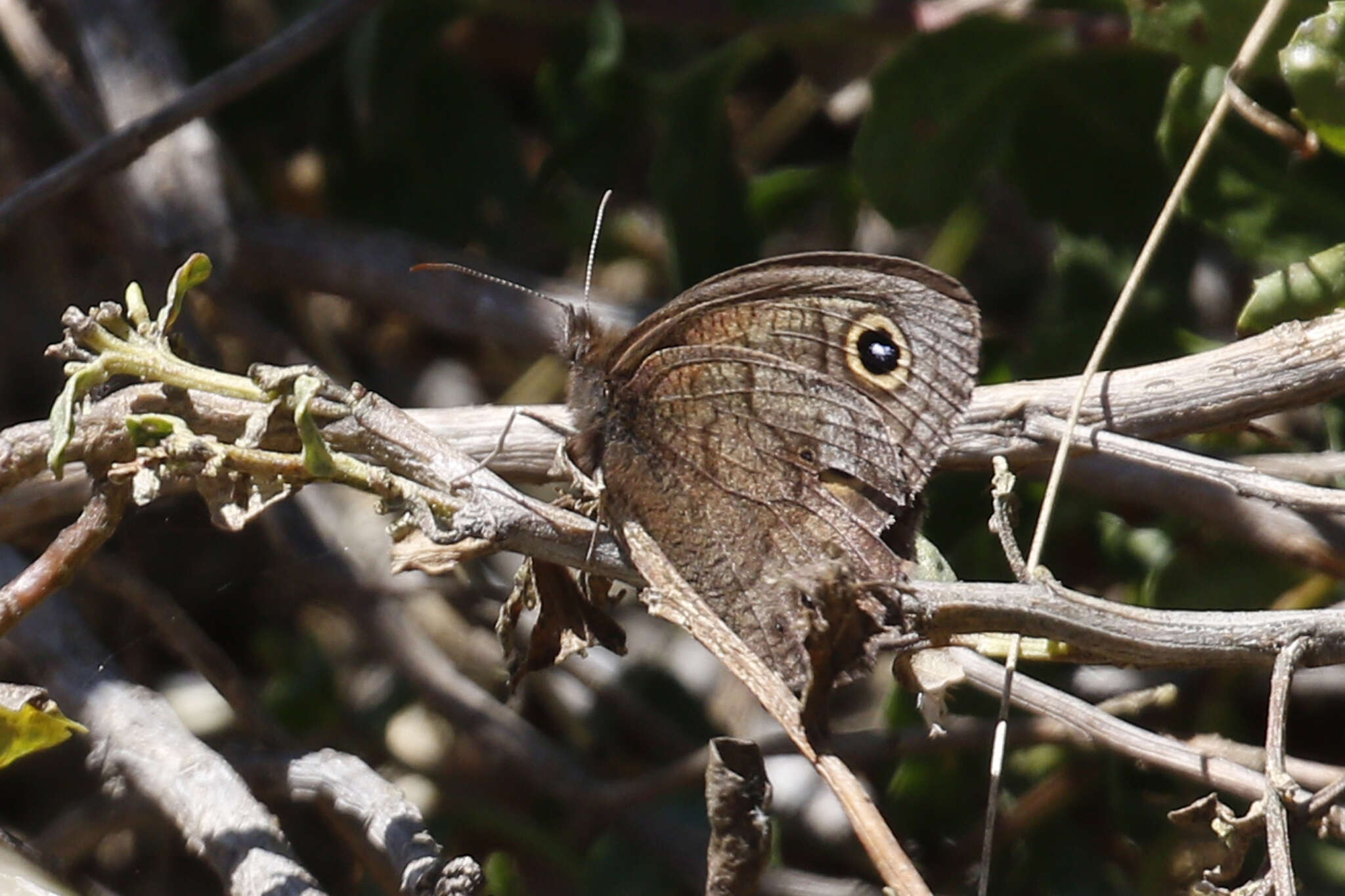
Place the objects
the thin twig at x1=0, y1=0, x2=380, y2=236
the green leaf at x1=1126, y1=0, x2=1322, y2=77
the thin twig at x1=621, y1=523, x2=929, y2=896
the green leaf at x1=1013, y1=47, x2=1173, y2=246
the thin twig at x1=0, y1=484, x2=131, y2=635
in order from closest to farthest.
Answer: the thin twig at x1=621, y1=523, x2=929, y2=896, the thin twig at x1=0, y1=484, x2=131, y2=635, the green leaf at x1=1126, y1=0, x2=1322, y2=77, the thin twig at x1=0, y1=0, x2=380, y2=236, the green leaf at x1=1013, y1=47, x2=1173, y2=246

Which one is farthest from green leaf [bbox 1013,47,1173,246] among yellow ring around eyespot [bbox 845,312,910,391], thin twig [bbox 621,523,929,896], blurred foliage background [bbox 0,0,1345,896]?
thin twig [bbox 621,523,929,896]

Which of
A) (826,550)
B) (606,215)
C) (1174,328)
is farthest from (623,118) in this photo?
(826,550)

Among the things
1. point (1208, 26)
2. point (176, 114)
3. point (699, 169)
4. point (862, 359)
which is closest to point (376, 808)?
point (862, 359)

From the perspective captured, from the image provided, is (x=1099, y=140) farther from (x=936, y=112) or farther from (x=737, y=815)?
(x=737, y=815)

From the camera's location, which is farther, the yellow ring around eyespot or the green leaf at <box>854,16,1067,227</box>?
the green leaf at <box>854,16,1067,227</box>

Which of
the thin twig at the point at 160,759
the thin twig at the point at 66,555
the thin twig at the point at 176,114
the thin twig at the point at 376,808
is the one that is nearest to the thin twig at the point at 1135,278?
the thin twig at the point at 376,808

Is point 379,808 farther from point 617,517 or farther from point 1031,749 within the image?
point 1031,749

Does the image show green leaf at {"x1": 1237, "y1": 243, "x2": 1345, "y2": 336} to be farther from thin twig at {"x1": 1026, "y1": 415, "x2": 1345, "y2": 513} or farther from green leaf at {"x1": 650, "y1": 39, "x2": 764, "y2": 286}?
green leaf at {"x1": 650, "y1": 39, "x2": 764, "y2": 286}
